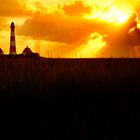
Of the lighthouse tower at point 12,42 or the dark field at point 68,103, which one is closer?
the dark field at point 68,103

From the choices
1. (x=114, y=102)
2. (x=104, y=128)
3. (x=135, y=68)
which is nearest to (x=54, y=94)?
(x=114, y=102)

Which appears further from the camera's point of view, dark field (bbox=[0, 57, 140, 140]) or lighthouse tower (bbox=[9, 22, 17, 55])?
lighthouse tower (bbox=[9, 22, 17, 55])

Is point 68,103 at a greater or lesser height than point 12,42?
lesser

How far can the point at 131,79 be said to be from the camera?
33.0 ft

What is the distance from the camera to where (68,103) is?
8234mm

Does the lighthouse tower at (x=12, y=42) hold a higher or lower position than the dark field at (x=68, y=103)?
higher

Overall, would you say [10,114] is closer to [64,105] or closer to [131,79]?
[64,105]

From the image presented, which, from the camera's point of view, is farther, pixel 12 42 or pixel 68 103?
pixel 12 42

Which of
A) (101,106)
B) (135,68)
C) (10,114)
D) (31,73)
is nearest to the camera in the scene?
(10,114)

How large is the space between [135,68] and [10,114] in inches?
177

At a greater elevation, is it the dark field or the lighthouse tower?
the lighthouse tower

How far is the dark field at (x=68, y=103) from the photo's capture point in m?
7.13

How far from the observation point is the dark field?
7.13m

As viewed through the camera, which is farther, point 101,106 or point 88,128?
point 101,106
